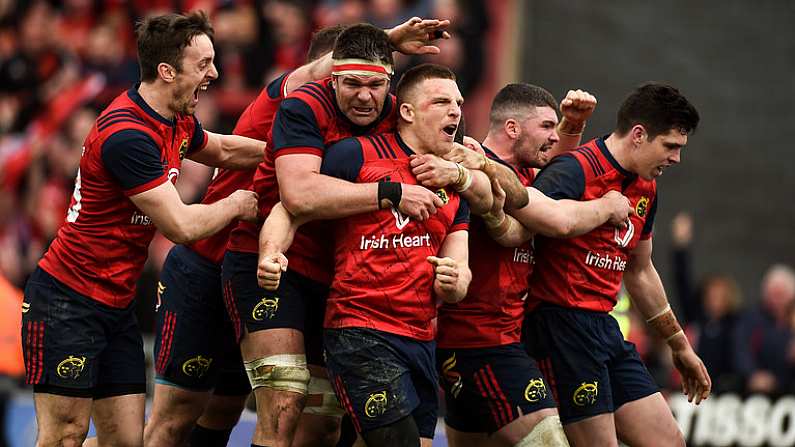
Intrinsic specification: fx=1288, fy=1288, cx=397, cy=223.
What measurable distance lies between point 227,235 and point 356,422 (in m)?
1.82

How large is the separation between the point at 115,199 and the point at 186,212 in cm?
43

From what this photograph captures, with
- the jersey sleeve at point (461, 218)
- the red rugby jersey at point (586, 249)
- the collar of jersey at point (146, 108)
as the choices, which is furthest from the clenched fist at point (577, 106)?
the collar of jersey at point (146, 108)

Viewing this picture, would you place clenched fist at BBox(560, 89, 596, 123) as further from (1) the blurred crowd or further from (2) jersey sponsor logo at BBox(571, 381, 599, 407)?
(1) the blurred crowd

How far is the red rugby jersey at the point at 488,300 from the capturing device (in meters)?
7.30

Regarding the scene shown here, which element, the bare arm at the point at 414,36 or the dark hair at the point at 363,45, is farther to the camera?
the bare arm at the point at 414,36

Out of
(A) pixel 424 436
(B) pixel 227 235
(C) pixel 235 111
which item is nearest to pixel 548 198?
(A) pixel 424 436

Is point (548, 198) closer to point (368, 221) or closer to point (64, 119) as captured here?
point (368, 221)

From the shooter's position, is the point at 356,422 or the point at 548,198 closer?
the point at 356,422

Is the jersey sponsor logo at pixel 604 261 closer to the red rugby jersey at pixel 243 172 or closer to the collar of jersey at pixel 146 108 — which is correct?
the red rugby jersey at pixel 243 172

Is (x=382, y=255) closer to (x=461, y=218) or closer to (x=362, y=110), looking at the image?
(x=461, y=218)

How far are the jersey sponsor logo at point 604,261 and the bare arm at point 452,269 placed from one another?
1.01 metres

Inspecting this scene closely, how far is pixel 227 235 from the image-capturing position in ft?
25.5

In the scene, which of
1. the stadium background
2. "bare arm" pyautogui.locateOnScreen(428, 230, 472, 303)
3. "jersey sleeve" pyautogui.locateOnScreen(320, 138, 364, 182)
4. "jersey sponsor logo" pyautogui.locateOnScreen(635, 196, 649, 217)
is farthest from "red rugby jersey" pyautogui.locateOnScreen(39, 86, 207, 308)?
the stadium background

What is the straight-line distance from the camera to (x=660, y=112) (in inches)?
290
